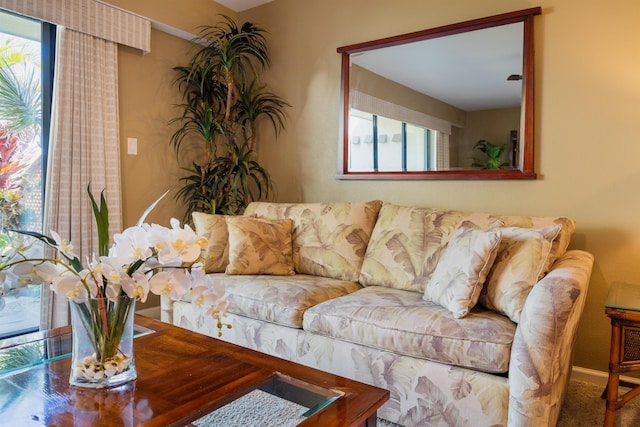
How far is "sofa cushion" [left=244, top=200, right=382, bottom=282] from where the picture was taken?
259 centimetres

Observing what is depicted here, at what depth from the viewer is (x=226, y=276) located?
2564mm

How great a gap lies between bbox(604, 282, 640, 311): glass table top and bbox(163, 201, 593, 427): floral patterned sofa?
0.14m

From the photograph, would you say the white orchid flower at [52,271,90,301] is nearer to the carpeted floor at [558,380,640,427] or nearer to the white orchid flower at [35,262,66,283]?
the white orchid flower at [35,262,66,283]

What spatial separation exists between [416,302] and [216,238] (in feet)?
4.27

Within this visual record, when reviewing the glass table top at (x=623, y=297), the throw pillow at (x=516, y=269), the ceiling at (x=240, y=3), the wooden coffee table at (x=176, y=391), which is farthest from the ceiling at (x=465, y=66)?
the wooden coffee table at (x=176, y=391)

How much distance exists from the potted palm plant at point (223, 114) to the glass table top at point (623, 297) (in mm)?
2381

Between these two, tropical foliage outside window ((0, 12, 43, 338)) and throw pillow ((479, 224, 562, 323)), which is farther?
tropical foliage outside window ((0, 12, 43, 338))

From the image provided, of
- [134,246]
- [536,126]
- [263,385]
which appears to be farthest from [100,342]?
[536,126]

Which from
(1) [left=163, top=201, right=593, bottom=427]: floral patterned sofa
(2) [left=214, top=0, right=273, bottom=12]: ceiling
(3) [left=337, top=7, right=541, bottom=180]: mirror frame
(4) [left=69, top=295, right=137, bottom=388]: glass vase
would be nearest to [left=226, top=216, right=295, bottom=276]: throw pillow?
(1) [left=163, top=201, right=593, bottom=427]: floral patterned sofa

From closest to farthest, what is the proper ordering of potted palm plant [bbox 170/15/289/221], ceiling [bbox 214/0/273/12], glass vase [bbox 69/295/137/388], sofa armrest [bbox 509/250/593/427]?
1. glass vase [bbox 69/295/137/388]
2. sofa armrest [bbox 509/250/593/427]
3. potted palm plant [bbox 170/15/289/221]
4. ceiling [bbox 214/0/273/12]

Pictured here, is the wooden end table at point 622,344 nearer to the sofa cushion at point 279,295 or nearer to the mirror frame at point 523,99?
the mirror frame at point 523,99

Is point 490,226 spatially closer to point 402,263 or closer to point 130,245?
point 402,263

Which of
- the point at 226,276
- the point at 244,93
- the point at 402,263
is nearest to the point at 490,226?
the point at 402,263

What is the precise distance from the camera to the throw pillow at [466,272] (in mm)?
1782
